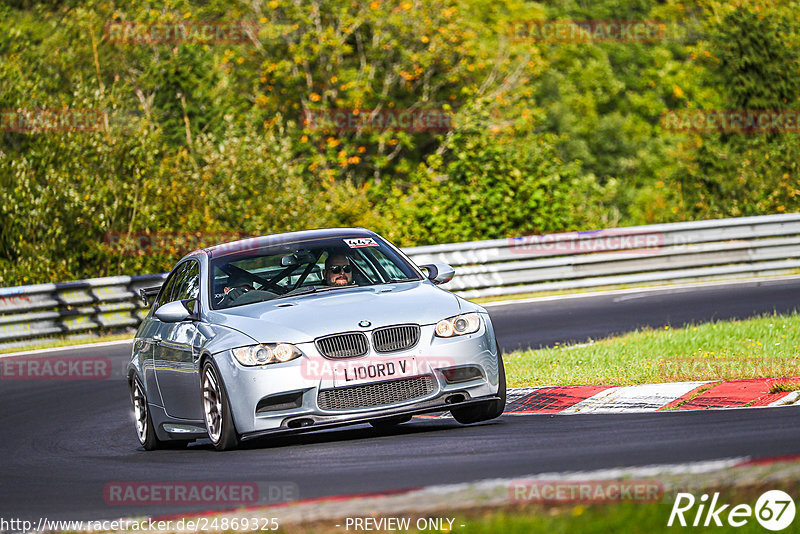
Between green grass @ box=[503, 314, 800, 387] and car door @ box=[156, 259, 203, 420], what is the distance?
318 cm

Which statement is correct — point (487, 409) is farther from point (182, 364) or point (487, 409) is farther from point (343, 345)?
point (182, 364)

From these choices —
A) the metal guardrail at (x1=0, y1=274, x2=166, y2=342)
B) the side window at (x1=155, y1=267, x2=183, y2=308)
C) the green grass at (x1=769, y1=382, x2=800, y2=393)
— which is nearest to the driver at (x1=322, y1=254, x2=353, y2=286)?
the side window at (x1=155, y1=267, x2=183, y2=308)

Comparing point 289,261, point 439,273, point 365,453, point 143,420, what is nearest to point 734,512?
point 365,453

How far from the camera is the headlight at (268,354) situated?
27.5ft

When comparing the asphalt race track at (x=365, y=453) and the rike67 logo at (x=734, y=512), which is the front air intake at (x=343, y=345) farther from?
the rike67 logo at (x=734, y=512)

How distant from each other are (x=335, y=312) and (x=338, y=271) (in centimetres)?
117

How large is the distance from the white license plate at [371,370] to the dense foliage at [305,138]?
15.9m

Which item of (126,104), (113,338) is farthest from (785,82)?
(113,338)

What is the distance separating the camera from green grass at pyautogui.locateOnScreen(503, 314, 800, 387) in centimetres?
1058

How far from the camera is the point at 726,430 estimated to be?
7.54m

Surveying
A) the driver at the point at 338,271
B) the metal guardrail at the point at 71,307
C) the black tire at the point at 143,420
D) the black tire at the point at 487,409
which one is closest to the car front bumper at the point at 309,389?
the black tire at the point at 487,409

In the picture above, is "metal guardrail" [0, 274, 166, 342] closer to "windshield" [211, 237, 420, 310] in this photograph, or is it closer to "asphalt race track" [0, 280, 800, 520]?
"asphalt race track" [0, 280, 800, 520]

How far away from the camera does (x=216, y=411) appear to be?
346 inches

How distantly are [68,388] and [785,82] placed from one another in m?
22.0
